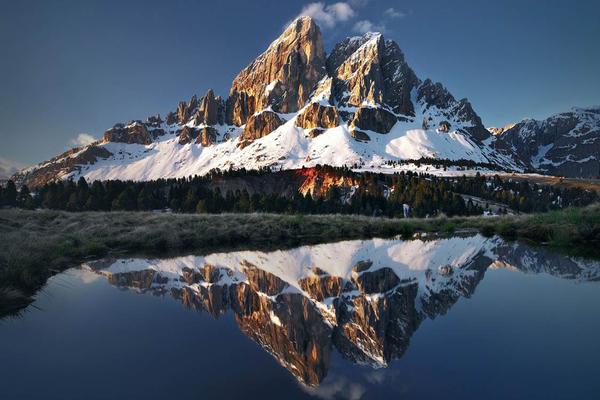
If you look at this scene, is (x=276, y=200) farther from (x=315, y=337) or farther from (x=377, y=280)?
(x=315, y=337)

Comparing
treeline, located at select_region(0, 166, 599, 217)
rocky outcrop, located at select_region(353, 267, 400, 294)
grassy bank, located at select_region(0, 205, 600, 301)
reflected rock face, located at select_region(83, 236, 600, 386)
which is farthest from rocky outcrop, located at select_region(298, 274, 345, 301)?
treeline, located at select_region(0, 166, 599, 217)

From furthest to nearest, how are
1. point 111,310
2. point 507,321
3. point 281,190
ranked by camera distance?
1. point 281,190
2. point 111,310
3. point 507,321

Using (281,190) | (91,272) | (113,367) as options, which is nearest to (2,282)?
(91,272)

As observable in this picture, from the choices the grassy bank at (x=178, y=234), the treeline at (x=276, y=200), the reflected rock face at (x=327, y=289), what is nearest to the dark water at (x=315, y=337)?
A: the reflected rock face at (x=327, y=289)

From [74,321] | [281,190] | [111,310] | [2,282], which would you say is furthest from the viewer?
[281,190]

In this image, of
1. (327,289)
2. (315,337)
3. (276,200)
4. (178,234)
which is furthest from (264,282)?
(276,200)

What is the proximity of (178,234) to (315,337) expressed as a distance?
18.8m

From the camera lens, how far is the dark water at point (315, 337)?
4.68 meters

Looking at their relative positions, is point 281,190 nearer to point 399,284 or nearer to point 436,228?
point 436,228

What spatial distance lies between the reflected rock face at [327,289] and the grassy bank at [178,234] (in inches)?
91.1

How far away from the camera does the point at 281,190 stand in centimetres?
13912

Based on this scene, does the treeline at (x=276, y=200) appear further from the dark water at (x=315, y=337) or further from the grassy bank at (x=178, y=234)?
the dark water at (x=315, y=337)

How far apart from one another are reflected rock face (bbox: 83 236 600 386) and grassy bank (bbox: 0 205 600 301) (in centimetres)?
231

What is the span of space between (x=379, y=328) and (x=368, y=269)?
6.05 m
